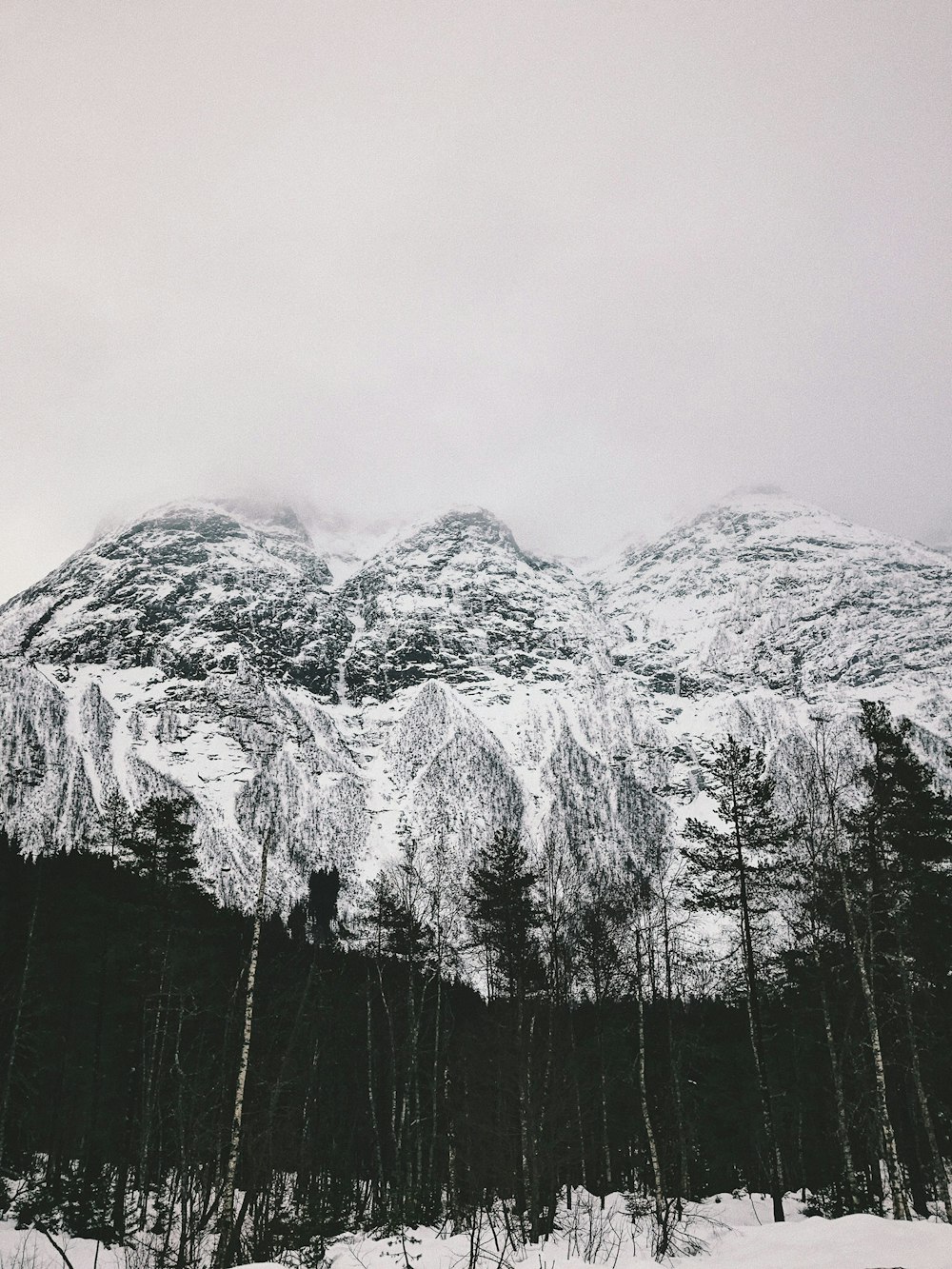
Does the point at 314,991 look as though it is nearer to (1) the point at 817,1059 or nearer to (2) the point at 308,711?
(1) the point at 817,1059

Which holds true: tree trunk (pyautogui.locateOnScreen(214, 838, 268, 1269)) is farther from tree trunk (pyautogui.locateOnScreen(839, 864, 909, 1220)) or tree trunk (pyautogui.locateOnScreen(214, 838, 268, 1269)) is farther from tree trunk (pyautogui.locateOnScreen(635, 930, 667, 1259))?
tree trunk (pyautogui.locateOnScreen(839, 864, 909, 1220))

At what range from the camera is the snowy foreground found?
6.34 m

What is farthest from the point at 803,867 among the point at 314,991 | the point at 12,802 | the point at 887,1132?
the point at 12,802

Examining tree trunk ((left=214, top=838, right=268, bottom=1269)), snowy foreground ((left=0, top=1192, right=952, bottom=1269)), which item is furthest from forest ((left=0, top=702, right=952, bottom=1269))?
snowy foreground ((left=0, top=1192, right=952, bottom=1269))

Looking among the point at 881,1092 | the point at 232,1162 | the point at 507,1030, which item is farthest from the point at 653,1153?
the point at 232,1162

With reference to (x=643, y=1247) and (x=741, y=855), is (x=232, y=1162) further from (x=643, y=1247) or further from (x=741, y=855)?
(x=741, y=855)

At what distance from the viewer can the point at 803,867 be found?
51.7 feet

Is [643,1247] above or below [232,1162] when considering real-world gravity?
below

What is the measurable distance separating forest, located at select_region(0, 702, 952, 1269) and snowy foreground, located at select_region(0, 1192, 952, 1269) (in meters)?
0.67

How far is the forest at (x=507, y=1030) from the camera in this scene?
16.0 meters

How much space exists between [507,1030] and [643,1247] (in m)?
5.31

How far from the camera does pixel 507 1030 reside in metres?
18.9

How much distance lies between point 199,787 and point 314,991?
130m

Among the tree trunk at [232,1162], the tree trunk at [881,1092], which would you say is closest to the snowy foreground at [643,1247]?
Result: the tree trunk at [232,1162]
